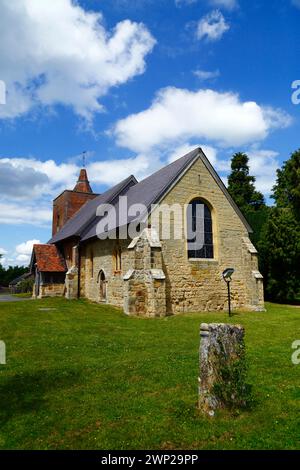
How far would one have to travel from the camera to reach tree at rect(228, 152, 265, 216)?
39.4 m

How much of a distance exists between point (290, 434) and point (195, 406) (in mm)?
1488

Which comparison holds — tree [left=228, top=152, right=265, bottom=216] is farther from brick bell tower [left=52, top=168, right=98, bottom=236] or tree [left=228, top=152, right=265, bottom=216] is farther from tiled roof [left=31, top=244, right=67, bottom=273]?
tiled roof [left=31, top=244, right=67, bottom=273]

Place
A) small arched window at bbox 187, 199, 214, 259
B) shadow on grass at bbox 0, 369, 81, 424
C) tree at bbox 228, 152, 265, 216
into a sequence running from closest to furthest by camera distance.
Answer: shadow on grass at bbox 0, 369, 81, 424, small arched window at bbox 187, 199, 214, 259, tree at bbox 228, 152, 265, 216

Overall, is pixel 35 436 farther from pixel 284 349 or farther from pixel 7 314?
pixel 7 314

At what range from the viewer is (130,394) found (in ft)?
20.2

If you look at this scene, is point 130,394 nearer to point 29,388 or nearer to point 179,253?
point 29,388

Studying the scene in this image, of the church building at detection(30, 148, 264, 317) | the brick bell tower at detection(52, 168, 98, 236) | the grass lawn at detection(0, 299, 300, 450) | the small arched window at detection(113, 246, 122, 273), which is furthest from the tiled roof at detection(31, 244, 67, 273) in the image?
the grass lawn at detection(0, 299, 300, 450)

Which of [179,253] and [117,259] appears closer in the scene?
[179,253]

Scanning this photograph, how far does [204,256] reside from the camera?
60.6 ft

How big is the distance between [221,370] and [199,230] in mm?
13401

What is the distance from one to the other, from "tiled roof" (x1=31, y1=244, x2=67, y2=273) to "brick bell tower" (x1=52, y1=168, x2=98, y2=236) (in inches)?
211

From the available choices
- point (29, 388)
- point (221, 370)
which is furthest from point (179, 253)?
point (221, 370)
